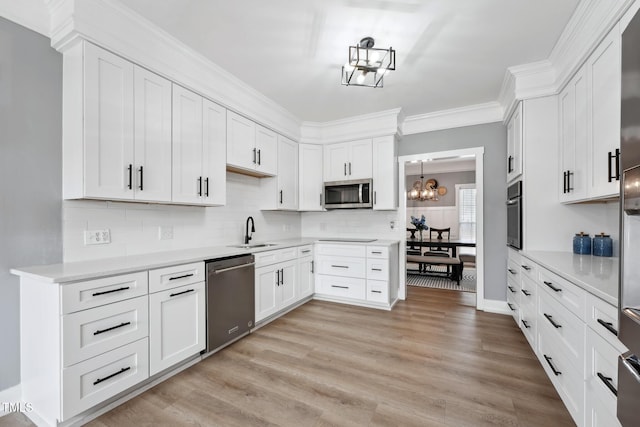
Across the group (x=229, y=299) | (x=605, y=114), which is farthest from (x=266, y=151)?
(x=605, y=114)

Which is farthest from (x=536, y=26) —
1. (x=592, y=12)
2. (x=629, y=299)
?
(x=629, y=299)

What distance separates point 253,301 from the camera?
2.97m

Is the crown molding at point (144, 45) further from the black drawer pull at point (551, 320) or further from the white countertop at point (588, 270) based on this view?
the black drawer pull at point (551, 320)

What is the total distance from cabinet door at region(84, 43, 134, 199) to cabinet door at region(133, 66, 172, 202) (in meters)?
0.06

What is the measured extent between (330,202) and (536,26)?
295 cm

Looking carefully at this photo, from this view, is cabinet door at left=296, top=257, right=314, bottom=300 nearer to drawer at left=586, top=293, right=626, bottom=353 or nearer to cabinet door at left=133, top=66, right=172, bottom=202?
cabinet door at left=133, top=66, right=172, bottom=202

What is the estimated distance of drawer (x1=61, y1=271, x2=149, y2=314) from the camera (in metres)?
1.60

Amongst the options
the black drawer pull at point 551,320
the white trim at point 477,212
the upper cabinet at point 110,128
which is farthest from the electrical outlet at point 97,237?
the white trim at point 477,212

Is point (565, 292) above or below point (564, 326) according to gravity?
above

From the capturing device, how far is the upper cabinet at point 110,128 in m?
1.93

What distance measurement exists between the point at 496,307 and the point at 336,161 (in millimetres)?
2967

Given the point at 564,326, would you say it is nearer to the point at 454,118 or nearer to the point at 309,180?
the point at 454,118

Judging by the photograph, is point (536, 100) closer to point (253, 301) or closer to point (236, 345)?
point (253, 301)

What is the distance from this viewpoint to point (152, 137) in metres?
2.33
